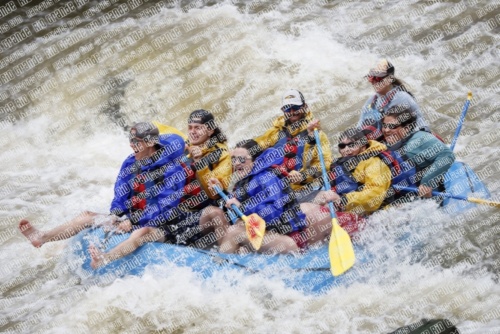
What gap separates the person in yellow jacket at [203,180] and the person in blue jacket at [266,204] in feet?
0.50

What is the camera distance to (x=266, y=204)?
4348 millimetres

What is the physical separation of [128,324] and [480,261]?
2525mm

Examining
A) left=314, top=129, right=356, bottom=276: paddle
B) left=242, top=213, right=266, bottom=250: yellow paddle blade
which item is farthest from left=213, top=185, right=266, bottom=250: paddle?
left=314, top=129, right=356, bottom=276: paddle

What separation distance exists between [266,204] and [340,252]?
575 mm

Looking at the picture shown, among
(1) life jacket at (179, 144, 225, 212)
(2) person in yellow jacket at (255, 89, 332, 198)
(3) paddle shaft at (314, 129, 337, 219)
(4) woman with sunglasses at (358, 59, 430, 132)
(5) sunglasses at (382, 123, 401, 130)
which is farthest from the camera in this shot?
(4) woman with sunglasses at (358, 59, 430, 132)

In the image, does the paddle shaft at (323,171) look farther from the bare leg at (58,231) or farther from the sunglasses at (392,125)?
the bare leg at (58,231)

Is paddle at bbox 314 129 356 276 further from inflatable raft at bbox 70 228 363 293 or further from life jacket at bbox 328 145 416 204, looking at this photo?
life jacket at bbox 328 145 416 204

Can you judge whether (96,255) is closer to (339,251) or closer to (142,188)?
(142,188)

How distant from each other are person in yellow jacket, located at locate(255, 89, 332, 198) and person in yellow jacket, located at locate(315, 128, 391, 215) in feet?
1.28

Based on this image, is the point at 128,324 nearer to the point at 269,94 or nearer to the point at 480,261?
the point at 480,261

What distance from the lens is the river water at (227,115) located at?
445 centimetres

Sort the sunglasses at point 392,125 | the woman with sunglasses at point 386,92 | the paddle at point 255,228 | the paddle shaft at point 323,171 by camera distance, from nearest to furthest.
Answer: the paddle at point 255,228, the paddle shaft at point 323,171, the sunglasses at point 392,125, the woman with sunglasses at point 386,92

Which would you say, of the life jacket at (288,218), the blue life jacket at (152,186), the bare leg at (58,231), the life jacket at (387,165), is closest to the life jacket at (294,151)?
the life jacket at (387,165)

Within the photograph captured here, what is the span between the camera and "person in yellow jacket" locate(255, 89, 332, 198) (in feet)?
16.1
